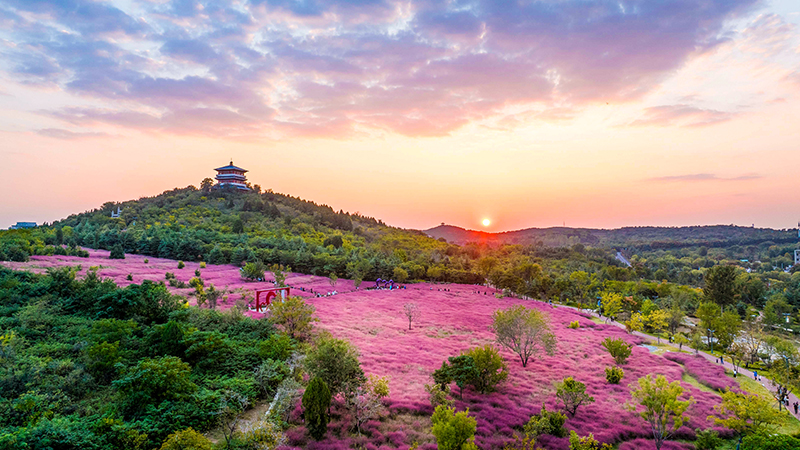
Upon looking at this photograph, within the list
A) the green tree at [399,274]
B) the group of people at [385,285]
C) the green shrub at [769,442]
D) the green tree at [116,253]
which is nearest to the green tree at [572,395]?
the green shrub at [769,442]

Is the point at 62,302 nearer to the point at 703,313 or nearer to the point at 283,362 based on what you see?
the point at 283,362

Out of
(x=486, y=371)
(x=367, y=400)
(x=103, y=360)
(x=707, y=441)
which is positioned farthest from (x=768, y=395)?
(x=103, y=360)

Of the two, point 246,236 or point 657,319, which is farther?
point 246,236

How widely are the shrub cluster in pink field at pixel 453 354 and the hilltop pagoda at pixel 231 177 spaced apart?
77.4 meters

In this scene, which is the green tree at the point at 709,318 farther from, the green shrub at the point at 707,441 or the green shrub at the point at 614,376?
the green shrub at the point at 707,441

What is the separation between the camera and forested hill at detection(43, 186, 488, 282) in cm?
6788

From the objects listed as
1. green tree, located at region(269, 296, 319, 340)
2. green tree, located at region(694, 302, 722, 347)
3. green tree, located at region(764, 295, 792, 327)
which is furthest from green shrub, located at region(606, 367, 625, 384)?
green tree, located at region(764, 295, 792, 327)

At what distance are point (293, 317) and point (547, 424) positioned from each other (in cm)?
2132

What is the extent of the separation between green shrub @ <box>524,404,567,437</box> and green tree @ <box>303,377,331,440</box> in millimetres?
10808

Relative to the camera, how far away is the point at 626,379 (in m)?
29.8

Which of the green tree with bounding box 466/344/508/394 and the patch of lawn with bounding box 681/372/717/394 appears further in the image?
the patch of lawn with bounding box 681/372/717/394

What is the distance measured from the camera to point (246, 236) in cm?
8119

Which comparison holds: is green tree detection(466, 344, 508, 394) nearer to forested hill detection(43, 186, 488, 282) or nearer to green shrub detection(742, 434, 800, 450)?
green shrub detection(742, 434, 800, 450)

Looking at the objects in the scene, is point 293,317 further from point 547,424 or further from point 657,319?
point 657,319
